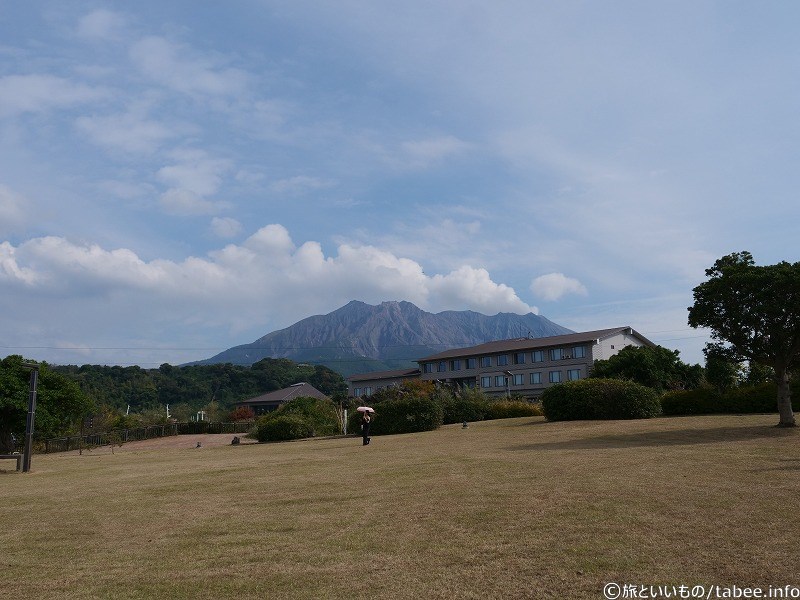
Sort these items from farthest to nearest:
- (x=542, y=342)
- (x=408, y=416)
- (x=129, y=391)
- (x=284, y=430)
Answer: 1. (x=129, y=391)
2. (x=542, y=342)
3. (x=284, y=430)
4. (x=408, y=416)

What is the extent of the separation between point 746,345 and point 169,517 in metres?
17.9

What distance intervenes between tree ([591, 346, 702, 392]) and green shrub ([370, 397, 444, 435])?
72.6 feet

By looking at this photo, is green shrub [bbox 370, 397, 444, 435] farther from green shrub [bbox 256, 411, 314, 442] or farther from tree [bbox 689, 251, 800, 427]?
tree [bbox 689, 251, 800, 427]

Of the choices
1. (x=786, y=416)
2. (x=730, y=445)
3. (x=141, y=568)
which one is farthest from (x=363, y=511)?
(x=786, y=416)

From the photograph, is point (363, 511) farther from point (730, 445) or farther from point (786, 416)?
point (786, 416)

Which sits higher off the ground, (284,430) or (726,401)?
(726,401)

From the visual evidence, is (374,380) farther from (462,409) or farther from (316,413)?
(462,409)

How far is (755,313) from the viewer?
64.1 feet

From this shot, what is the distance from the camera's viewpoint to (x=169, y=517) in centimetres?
1001

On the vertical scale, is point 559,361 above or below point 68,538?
above

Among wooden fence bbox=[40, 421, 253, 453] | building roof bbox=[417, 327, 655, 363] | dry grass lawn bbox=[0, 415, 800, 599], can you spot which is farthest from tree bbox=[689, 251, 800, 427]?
building roof bbox=[417, 327, 655, 363]

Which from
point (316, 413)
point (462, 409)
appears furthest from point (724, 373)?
point (316, 413)

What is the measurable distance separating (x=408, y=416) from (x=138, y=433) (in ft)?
78.0

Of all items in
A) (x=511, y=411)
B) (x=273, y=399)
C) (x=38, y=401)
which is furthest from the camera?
(x=273, y=399)
